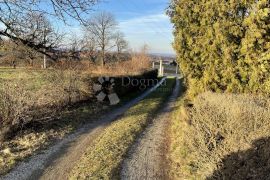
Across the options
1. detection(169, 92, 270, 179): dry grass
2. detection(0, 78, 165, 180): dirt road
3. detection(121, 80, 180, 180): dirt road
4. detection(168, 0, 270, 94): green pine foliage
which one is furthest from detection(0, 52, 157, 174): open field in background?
detection(168, 0, 270, 94): green pine foliage

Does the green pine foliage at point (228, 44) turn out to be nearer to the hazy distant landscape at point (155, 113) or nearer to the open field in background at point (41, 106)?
the hazy distant landscape at point (155, 113)

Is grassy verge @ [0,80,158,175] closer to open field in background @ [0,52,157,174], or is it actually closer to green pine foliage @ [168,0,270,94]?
open field in background @ [0,52,157,174]

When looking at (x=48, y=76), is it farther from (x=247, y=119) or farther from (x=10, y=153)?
(x=247, y=119)

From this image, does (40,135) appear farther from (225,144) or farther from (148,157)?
(225,144)

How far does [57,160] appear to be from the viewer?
10414 millimetres

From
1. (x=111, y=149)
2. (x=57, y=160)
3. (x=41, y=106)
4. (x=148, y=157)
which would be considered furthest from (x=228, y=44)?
(x=41, y=106)

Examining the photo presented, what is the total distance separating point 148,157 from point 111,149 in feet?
3.94

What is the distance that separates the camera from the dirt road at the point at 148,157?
9461mm

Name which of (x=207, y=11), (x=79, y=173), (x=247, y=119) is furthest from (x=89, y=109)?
(x=247, y=119)

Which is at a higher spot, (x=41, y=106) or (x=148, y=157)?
(x=41, y=106)

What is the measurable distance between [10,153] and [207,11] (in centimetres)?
919

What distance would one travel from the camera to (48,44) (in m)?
11.7


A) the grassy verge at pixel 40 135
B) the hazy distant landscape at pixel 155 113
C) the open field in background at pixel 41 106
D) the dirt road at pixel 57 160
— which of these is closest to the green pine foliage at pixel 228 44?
the hazy distant landscape at pixel 155 113

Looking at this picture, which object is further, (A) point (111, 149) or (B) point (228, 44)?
(B) point (228, 44)
